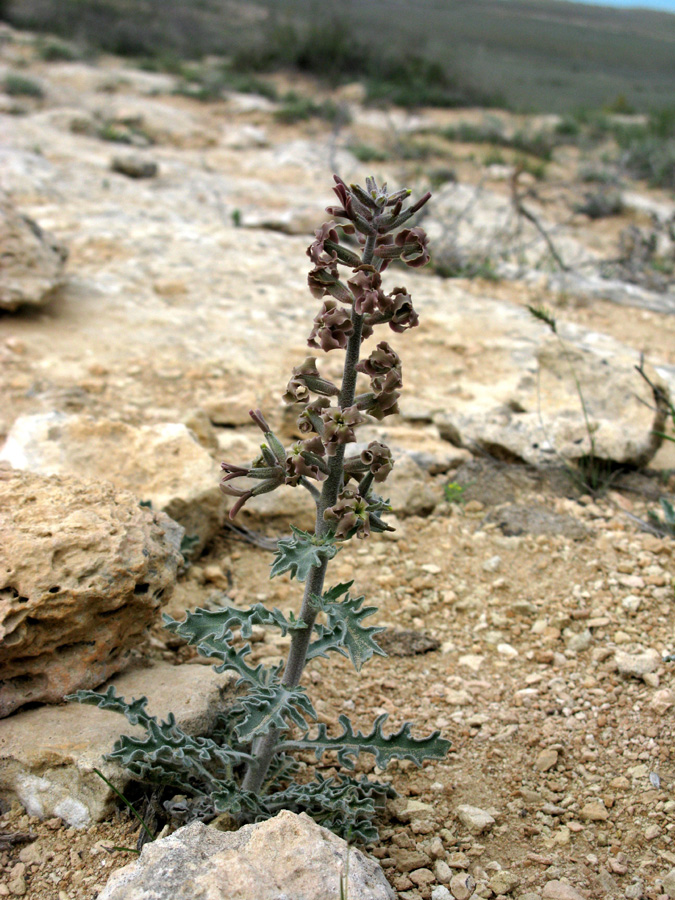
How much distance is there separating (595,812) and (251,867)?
1.11m

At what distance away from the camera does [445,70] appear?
20188 millimetres

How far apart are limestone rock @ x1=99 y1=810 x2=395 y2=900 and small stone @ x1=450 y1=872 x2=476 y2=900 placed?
0.23 metres

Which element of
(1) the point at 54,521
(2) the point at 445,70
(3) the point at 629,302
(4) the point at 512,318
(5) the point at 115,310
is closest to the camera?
(1) the point at 54,521

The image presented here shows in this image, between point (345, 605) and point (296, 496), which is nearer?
point (345, 605)

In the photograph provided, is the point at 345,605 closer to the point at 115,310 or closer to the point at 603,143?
the point at 115,310

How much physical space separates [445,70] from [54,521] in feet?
68.9

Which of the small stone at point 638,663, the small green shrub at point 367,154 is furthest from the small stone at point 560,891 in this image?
the small green shrub at point 367,154

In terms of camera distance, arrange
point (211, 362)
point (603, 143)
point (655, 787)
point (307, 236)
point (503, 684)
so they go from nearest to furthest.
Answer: point (655, 787)
point (503, 684)
point (211, 362)
point (307, 236)
point (603, 143)

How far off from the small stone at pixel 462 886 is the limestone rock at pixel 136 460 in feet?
5.44

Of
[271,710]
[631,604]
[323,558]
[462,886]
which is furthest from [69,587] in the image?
[631,604]

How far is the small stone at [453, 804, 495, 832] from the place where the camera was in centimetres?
224

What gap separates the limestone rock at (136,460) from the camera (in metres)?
3.26

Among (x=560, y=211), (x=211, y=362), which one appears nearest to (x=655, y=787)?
(x=211, y=362)

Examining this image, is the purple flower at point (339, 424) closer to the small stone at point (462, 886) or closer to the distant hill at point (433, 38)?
the small stone at point (462, 886)
